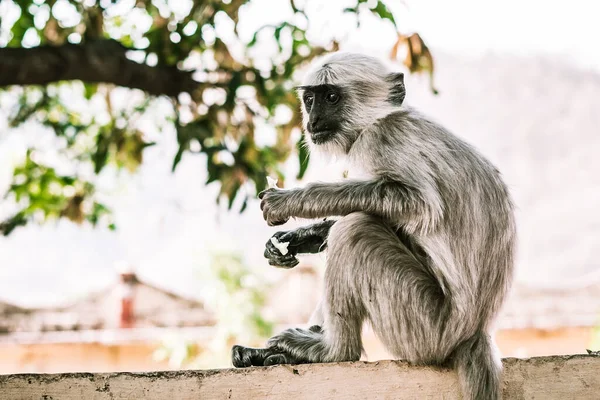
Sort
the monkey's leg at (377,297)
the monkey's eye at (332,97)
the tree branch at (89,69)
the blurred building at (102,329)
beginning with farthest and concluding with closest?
the blurred building at (102,329) → the tree branch at (89,69) → the monkey's eye at (332,97) → the monkey's leg at (377,297)

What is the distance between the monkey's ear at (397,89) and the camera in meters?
3.79

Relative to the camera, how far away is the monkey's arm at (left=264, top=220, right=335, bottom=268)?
379 centimetres

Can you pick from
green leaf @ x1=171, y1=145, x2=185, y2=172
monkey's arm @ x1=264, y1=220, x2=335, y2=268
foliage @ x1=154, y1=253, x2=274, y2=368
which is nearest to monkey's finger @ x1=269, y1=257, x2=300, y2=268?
monkey's arm @ x1=264, y1=220, x2=335, y2=268

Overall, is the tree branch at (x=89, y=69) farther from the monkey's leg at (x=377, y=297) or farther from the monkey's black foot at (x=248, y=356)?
the monkey's leg at (x=377, y=297)

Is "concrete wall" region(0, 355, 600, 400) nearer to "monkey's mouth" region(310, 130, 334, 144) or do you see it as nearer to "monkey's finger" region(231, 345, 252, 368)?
"monkey's finger" region(231, 345, 252, 368)

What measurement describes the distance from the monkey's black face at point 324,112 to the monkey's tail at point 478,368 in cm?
113

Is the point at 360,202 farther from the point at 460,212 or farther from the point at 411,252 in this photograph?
the point at 460,212

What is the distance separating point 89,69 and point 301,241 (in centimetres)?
302

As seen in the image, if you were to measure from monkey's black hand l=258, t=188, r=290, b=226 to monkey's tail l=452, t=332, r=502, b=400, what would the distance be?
891mm

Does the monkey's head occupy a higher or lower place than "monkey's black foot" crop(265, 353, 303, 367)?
higher

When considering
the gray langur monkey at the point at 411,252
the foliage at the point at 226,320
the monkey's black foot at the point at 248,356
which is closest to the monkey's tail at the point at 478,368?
the gray langur monkey at the point at 411,252

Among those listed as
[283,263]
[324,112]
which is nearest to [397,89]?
[324,112]

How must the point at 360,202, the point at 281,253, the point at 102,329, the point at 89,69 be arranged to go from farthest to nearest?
the point at 102,329 < the point at 89,69 < the point at 281,253 < the point at 360,202

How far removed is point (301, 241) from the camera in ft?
12.6
